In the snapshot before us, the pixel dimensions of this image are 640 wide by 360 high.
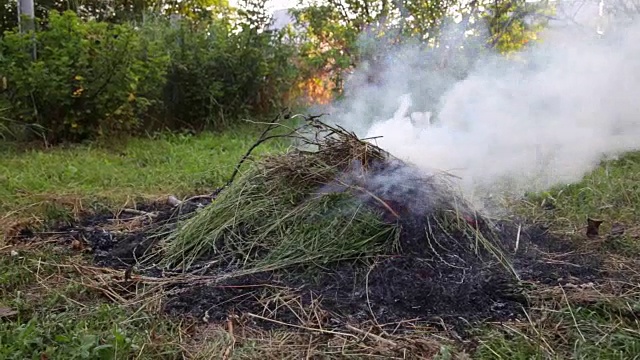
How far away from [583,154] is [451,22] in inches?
121

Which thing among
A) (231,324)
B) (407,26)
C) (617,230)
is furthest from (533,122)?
(407,26)

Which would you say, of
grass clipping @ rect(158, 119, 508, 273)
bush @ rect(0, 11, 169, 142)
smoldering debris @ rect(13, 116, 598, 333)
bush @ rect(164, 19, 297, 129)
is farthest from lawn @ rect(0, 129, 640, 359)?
bush @ rect(164, 19, 297, 129)

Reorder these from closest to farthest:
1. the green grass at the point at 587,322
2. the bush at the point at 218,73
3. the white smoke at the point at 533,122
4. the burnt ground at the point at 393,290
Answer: the green grass at the point at 587,322 < the burnt ground at the point at 393,290 < the white smoke at the point at 533,122 < the bush at the point at 218,73

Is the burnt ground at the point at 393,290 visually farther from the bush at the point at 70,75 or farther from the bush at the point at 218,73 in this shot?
the bush at the point at 218,73

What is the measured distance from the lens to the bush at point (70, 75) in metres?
5.93

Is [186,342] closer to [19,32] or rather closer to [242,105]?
[19,32]

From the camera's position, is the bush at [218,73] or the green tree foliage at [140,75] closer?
the green tree foliage at [140,75]

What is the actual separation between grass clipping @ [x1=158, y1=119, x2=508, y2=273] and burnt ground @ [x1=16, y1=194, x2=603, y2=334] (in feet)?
0.23

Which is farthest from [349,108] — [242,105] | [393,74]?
[242,105]

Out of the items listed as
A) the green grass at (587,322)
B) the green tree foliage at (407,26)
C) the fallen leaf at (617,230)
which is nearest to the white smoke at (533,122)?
the green grass at (587,322)

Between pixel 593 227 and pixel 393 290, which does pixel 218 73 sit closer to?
pixel 593 227

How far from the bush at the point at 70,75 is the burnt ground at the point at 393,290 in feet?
10.8

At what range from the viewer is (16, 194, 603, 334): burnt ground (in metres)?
2.59

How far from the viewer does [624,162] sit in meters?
5.07
